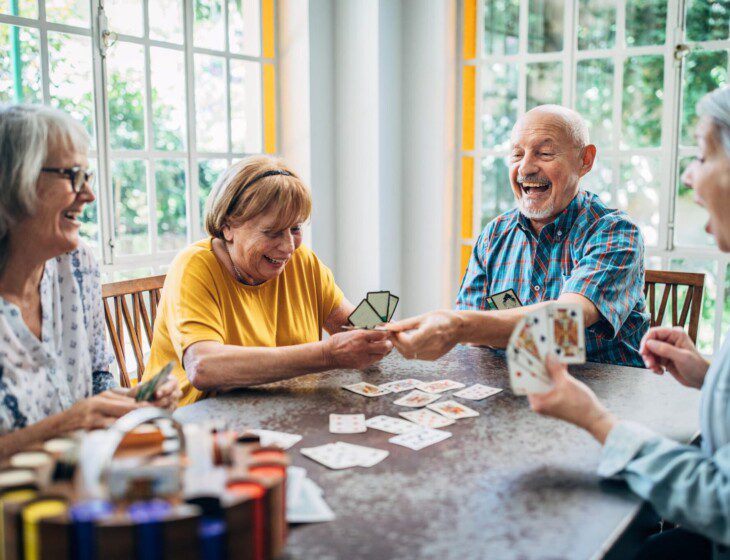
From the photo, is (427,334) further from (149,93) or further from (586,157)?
(149,93)

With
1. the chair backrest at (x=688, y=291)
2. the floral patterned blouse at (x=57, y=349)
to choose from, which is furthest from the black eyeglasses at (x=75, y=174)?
the chair backrest at (x=688, y=291)

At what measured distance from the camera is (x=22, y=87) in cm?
286

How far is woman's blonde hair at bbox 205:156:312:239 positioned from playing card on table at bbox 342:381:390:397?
523 millimetres

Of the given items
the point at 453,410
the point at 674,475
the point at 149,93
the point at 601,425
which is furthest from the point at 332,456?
the point at 149,93

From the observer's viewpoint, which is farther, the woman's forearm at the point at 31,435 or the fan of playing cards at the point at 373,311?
the fan of playing cards at the point at 373,311

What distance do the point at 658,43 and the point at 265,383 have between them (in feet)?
9.38

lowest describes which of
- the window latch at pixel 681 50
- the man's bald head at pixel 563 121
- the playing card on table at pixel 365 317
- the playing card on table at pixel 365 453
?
the playing card on table at pixel 365 453

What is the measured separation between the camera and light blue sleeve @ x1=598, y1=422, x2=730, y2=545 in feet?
3.83

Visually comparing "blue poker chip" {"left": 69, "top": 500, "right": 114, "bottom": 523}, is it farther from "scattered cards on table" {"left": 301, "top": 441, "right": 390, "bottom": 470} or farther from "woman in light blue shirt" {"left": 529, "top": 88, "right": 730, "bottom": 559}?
"woman in light blue shirt" {"left": 529, "top": 88, "right": 730, "bottom": 559}

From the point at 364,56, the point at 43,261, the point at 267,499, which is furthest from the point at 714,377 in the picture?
the point at 364,56

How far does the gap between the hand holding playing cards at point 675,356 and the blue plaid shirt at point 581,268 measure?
0.43 m

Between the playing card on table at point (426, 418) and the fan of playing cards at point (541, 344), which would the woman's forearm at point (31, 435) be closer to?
the playing card on table at point (426, 418)

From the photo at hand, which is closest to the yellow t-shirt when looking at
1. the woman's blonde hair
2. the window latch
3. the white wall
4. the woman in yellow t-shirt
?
the woman in yellow t-shirt

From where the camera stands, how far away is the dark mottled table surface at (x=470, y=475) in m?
1.10
